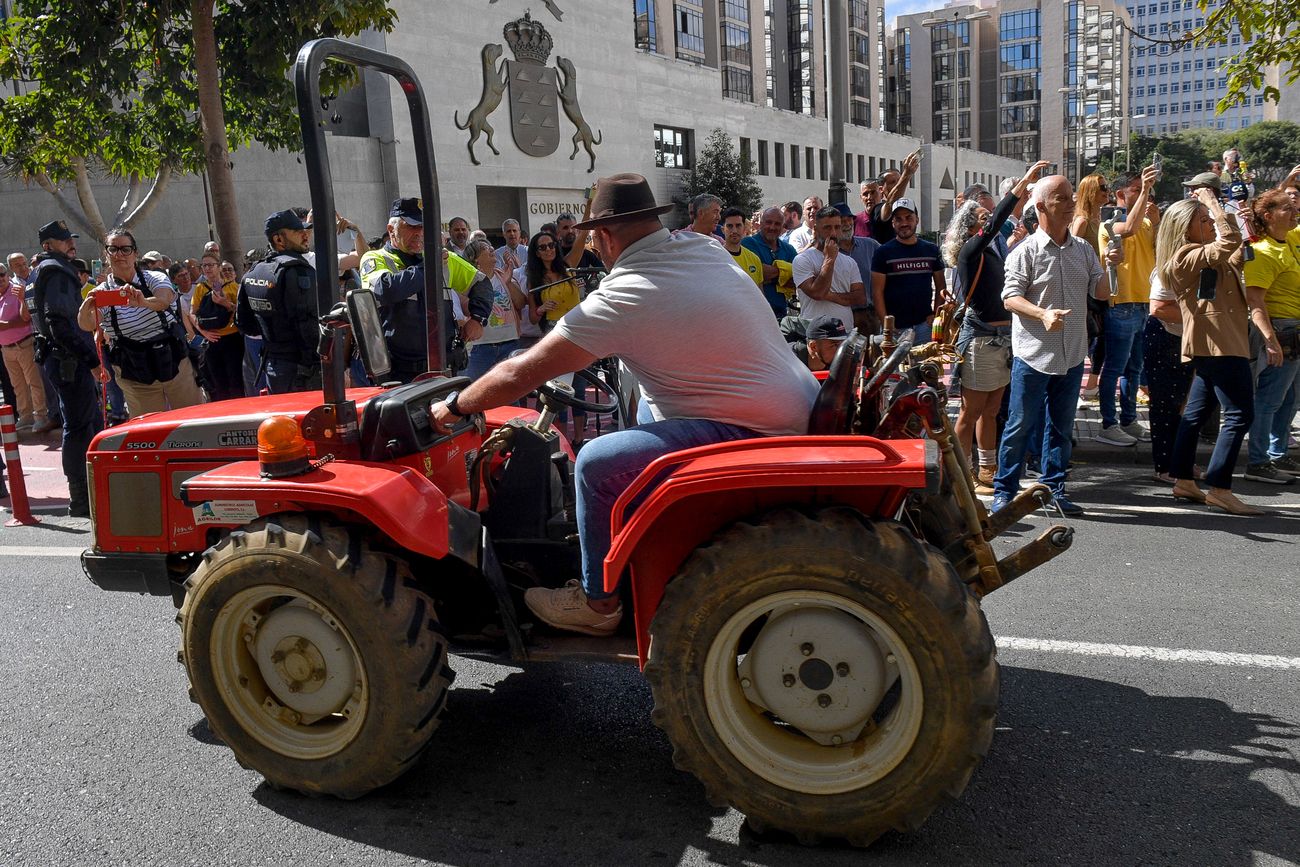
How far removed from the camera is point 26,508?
754 cm

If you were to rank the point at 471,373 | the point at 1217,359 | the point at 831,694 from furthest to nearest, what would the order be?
1. the point at 471,373
2. the point at 1217,359
3. the point at 831,694

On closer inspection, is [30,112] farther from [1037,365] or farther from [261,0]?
[1037,365]

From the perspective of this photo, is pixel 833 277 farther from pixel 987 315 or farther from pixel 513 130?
pixel 513 130

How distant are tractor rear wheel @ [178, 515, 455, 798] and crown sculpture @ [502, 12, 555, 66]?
121 ft

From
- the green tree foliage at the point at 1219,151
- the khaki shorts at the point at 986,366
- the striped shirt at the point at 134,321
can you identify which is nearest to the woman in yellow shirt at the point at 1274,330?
the khaki shorts at the point at 986,366

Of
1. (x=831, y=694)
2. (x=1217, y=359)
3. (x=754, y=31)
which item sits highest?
(x=754, y=31)

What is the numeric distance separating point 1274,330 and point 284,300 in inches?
258

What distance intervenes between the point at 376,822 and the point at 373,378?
4.57 feet

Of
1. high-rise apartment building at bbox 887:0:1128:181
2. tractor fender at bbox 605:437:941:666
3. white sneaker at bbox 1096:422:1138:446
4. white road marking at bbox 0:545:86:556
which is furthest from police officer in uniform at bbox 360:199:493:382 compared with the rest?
high-rise apartment building at bbox 887:0:1128:181

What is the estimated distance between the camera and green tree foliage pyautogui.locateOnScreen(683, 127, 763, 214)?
48.4 metres

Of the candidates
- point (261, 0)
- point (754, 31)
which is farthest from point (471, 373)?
point (754, 31)

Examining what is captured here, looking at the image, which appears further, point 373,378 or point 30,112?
point 30,112

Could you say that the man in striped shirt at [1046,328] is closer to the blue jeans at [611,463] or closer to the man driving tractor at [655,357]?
the man driving tractor at [655,357]

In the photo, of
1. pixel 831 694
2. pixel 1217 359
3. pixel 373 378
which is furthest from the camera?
pixel 1217 359
